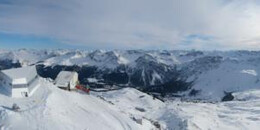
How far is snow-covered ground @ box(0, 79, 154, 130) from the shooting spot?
1396 inches

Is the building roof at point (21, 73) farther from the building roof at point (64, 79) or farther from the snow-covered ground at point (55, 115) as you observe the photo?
the building roof at point (64, 79)

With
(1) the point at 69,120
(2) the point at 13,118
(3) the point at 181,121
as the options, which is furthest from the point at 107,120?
(3) the point at 181,121

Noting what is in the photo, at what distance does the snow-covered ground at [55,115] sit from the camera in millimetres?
35469

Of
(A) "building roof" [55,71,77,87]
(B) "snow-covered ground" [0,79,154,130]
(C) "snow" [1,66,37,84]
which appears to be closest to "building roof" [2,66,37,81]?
(C) "snow" [1,66,37,84]

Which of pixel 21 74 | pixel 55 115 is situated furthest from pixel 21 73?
pixel 55 115

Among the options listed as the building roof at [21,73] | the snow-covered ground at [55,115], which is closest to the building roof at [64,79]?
the building roof at [21,73]

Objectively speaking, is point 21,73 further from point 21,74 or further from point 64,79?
point 64,79

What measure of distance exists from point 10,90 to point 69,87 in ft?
58.0

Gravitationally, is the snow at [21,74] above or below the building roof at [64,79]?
above

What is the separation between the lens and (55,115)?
38750 mm

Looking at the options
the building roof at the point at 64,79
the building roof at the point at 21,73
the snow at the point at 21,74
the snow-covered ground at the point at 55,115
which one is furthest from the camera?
the building roof at the point at 64,79

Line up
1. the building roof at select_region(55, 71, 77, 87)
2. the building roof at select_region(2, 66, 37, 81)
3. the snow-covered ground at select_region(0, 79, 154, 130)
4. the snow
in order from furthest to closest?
the building roof at select_region(55, 71, 77, 87) < the building roof at select_region(2, 66, 37, 81) < the snow < the snow-covered ground at select_region(0, 79, 154, 130)

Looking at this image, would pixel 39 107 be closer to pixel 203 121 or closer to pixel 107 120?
pixel 107 120

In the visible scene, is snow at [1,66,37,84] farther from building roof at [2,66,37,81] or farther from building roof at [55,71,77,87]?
building roof at [55,71,77,87]
